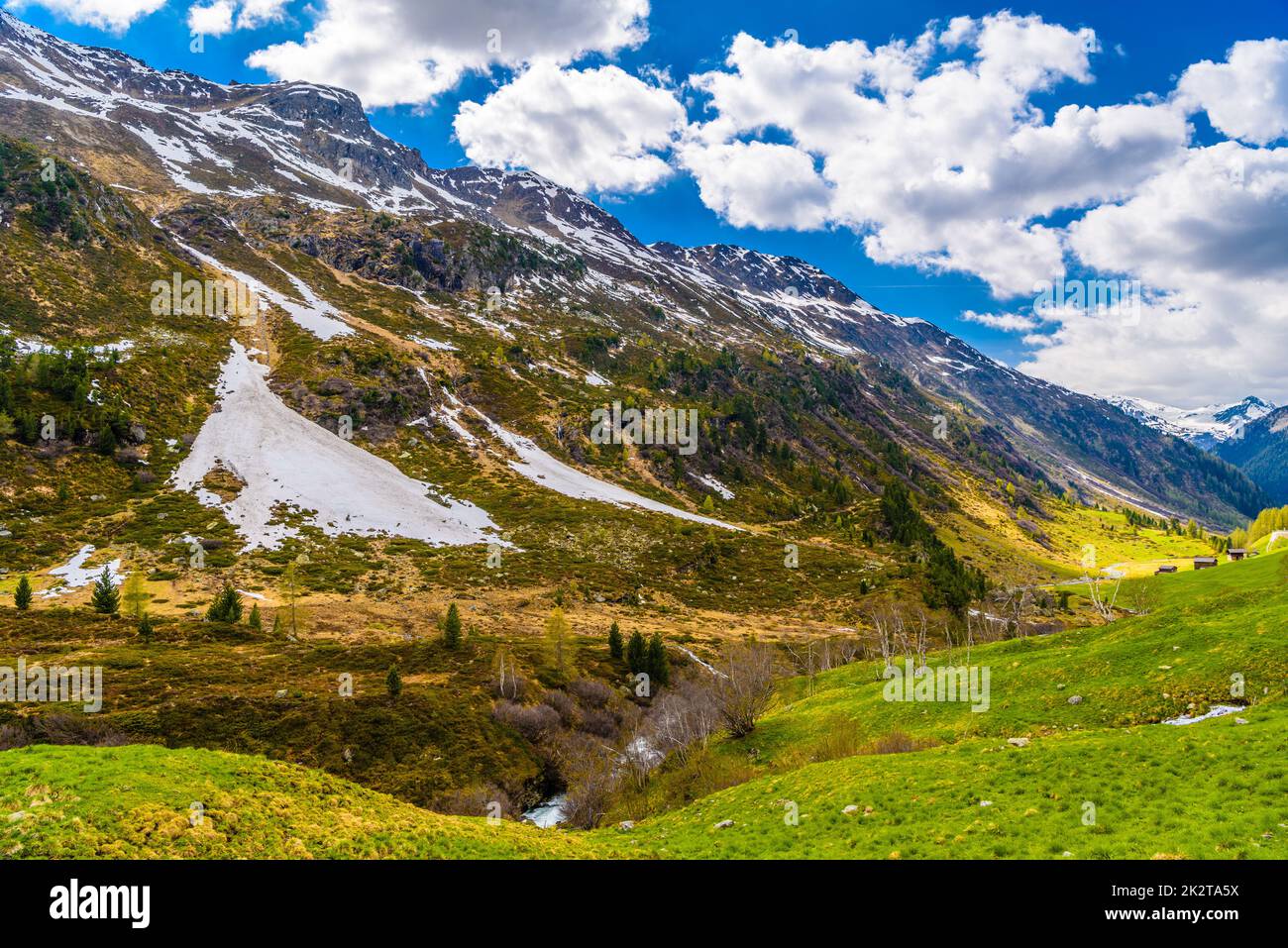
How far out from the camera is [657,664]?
54.7m

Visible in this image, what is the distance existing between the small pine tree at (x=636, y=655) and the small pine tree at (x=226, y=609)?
35037mm

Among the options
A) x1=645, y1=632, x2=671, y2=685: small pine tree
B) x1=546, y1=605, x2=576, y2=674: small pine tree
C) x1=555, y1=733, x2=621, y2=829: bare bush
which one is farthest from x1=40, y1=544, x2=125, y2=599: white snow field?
x1=645, y1=632, x2=671, y2=685: small pine tree

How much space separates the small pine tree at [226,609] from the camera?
49.1 meters

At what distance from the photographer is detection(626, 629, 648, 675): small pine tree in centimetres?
5477

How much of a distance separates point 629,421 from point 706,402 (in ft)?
167

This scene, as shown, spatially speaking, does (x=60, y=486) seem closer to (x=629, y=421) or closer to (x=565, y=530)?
(x=565, y=530)

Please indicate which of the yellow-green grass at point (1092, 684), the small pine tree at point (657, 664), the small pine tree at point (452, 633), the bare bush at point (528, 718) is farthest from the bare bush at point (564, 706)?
the yellow-green grass at point (1092, 684)

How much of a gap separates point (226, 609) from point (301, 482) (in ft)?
143

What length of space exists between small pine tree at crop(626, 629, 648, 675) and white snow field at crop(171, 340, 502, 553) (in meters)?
40.7

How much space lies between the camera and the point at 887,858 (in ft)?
49.2

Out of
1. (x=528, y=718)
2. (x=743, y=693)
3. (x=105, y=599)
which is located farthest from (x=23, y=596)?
(x=743, y=693)

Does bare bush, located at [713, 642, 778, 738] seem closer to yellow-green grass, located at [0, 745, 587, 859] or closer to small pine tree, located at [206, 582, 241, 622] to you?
yellow-green grass, located at [0, 745, 587, 859]

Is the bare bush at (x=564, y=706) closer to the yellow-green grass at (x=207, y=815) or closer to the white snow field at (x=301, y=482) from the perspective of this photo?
the yellow-green grass at (x=207, y=815)
